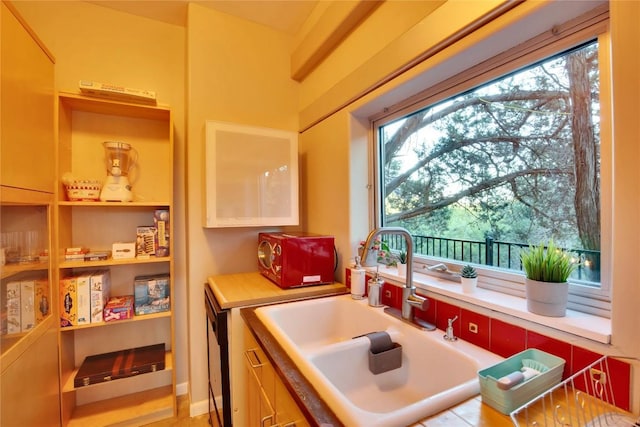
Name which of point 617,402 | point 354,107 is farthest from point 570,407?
point 354,107

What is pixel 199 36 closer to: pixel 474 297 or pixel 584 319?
pixel 474 297

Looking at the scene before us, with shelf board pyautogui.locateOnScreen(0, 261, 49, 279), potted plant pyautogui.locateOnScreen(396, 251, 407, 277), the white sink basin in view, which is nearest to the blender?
shelf board pyautogui.locateOnScreen(0, 261, 49, 279)

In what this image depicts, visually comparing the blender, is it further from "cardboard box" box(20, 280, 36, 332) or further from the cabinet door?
"cardboard box" box(20, 280, 36, 332)

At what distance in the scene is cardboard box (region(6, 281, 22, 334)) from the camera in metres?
1.18

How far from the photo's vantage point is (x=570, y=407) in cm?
65

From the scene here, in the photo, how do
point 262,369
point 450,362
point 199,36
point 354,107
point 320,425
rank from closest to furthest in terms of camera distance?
point 320,425 < point 450,362 < point 262,369 < point 354,107 < point 199,36

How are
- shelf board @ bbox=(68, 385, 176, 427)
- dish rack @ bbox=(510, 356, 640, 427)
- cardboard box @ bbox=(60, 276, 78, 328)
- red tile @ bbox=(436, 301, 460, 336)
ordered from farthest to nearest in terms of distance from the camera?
shelf board @ bbox=(68, 385, 176, 427) < cardboard box @ bbox=(60, 276, 78, 328) < red tile @ bbox=(436, 301, 460, 336) < dish rack @ bbox=(510, 356, 640, 427)

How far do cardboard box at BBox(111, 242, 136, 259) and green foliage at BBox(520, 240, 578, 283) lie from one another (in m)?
2.05

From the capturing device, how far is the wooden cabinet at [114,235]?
5.46 feet

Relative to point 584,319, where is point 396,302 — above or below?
below

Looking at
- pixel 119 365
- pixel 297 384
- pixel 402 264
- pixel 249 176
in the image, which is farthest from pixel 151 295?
pixel 402 264

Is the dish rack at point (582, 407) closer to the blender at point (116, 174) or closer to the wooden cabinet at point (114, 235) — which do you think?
the wooden cabinet at point (114, 235)

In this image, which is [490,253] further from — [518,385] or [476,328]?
[518,385]

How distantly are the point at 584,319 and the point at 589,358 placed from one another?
12 centimetres
